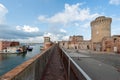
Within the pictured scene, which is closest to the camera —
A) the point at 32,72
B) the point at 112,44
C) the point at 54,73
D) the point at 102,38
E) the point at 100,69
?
the point at 32,72

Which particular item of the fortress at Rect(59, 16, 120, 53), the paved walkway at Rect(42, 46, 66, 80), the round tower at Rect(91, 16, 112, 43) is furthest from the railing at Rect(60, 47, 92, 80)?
the round tower at Rect(91, 16, 112, 43)

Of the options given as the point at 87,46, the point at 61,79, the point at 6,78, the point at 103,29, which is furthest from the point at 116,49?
the point at 6,78

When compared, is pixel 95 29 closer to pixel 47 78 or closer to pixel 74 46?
pixel 74 46

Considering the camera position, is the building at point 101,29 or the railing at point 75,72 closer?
the railing at point 75,72

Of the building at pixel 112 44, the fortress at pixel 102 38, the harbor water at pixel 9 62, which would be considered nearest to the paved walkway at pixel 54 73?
the harbor water at pixel 9 62

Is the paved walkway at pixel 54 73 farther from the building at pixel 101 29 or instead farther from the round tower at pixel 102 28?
the round tower at pixel 102 28

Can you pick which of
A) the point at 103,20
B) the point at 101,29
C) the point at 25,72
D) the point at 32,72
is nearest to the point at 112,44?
the point at 101,29

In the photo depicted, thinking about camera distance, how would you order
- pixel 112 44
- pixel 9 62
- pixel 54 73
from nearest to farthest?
pixel 54 73 < pixel 112 44 < pixel 9 62

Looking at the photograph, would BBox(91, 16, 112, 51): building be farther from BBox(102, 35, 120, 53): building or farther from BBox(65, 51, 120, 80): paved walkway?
BBox(65, 51, 120, 80): paved walkway

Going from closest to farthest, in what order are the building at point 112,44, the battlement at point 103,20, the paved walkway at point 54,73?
the paved walkway at point 54,73, the building at point 112,44, the battlement at point 103,20

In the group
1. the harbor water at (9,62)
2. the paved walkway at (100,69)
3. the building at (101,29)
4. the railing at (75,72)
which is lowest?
the harbor water at (9,62)

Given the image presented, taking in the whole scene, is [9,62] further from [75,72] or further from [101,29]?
[75,72]

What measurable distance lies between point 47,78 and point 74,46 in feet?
250

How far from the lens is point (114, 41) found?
49.2m
